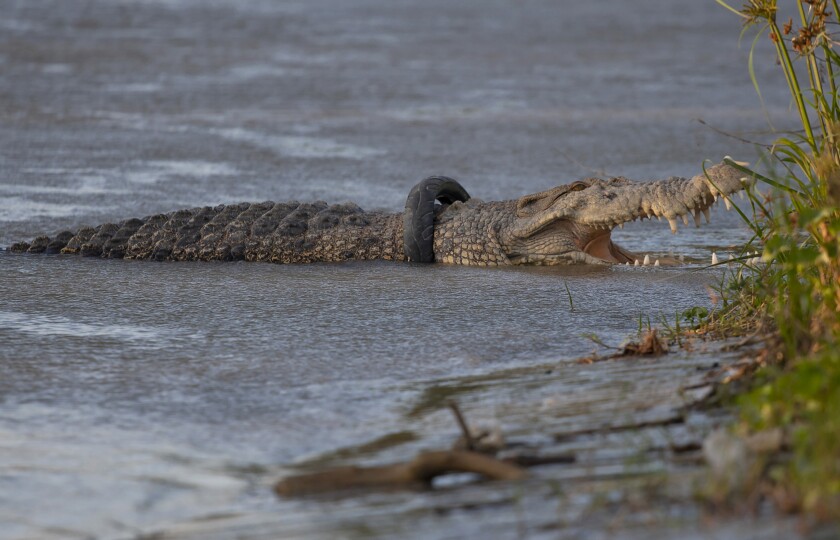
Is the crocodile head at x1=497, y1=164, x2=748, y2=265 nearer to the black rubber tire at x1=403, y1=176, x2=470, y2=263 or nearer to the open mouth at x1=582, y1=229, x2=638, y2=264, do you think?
the open mouth at x1=582, y1=229, x2=638, y2=264

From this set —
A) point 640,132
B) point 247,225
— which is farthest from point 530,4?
point 247,225

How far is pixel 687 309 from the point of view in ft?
15.7

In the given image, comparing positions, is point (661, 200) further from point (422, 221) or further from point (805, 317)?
point (805, 317)

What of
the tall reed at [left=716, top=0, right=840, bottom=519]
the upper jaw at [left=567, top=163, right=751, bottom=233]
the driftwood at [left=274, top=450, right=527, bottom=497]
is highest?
the upper jaw at [left=567, top=163, right=751, bottom=233]

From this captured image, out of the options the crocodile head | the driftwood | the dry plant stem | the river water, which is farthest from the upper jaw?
the driftwood

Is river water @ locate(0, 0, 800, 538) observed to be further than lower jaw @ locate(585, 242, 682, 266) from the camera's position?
No

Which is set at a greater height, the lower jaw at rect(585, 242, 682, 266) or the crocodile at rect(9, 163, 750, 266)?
the crocodile at rect(9, 163, 750, 266)

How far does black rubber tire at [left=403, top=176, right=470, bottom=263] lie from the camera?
643cm

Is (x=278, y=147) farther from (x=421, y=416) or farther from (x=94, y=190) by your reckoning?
(x=421, y=416)

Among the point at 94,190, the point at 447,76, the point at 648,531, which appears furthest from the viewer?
the point at 447,76

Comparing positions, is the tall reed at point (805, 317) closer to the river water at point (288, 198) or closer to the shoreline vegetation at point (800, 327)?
the shoreline vegetation at point (800, 327)

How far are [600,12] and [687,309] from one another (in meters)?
15.7

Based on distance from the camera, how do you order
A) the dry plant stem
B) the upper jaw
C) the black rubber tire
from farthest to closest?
the black rubber tire, the upper jaw, the dry plant stem

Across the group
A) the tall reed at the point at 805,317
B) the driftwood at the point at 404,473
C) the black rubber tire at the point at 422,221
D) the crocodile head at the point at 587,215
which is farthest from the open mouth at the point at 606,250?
the driftwood at the point at 404,473
